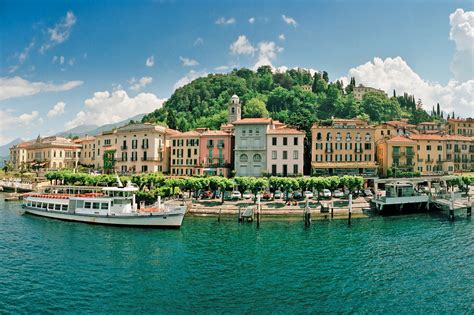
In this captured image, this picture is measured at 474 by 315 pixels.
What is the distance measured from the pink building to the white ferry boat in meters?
27.6

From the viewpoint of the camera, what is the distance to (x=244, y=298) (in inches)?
920

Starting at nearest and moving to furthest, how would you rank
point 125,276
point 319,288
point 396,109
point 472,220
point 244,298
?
point 244,298, point 319,288, point 125,276, point 472,220, point 396,109

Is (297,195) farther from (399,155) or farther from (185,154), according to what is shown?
(185,154)

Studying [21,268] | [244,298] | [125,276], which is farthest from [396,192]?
[21,268]

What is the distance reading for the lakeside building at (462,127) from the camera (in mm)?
103375

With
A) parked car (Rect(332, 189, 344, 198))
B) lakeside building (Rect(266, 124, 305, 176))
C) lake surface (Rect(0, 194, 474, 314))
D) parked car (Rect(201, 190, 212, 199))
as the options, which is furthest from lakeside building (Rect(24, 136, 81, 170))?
parked car (Rect(332, 189, 344, 198))

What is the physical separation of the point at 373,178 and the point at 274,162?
19.4 meters

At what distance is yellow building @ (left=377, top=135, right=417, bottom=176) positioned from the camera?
75.0m

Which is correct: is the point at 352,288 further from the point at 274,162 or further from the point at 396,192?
the point at 274,162

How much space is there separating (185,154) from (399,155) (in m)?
46.5

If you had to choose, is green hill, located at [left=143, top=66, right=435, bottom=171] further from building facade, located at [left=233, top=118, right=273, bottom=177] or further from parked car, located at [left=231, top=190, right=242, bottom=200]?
parked car, located at [left=231, top=190, right=242, bottom=200]

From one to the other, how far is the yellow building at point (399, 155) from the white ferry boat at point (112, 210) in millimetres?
49489

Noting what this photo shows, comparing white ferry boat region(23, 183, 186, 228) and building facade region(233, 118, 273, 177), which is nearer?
white ferry boat region(23, 183, 186, 228)

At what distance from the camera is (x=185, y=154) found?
79.2 m
